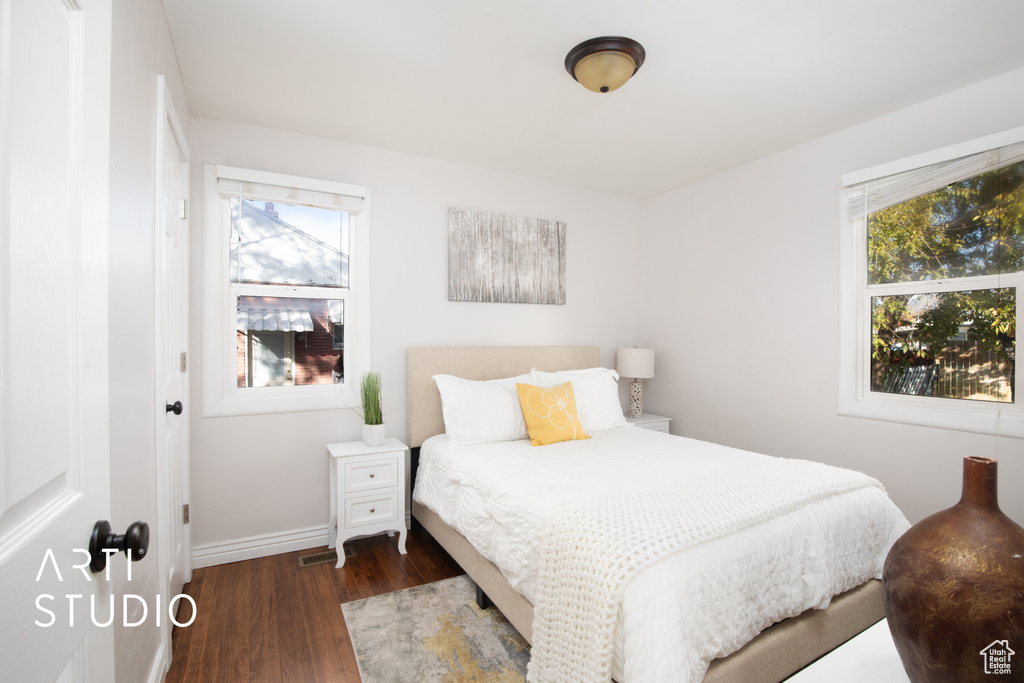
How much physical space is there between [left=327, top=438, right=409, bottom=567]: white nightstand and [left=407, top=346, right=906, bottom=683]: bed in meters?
0.17

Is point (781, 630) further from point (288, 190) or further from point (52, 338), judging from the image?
point (288, 190)

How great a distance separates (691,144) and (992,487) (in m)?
2.75

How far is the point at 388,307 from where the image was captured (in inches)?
126

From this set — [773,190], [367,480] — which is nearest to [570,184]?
[773,190]

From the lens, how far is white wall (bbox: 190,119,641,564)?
108 inches

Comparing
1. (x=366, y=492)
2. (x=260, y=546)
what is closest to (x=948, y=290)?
(x=366, y=492)

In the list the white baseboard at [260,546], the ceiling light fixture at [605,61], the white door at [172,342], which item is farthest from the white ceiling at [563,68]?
the white baseboard at [260,546]

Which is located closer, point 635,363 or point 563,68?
point 563,68

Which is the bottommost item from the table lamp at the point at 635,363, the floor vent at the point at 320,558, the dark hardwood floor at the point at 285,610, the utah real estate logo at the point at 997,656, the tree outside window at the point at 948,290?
the floor vent at the point at 320,558

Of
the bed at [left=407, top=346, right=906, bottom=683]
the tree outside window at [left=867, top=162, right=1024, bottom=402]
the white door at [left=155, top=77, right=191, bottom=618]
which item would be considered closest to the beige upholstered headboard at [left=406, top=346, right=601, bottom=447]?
the bed at [left=407, top=346, right=906, bottom=683]

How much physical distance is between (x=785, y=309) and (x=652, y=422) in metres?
1.26

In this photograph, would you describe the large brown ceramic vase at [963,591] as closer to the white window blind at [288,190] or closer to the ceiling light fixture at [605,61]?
the ceiling light fixture at [605,61]

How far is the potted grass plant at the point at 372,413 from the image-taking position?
2865mm

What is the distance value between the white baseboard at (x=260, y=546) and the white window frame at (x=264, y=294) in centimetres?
74
